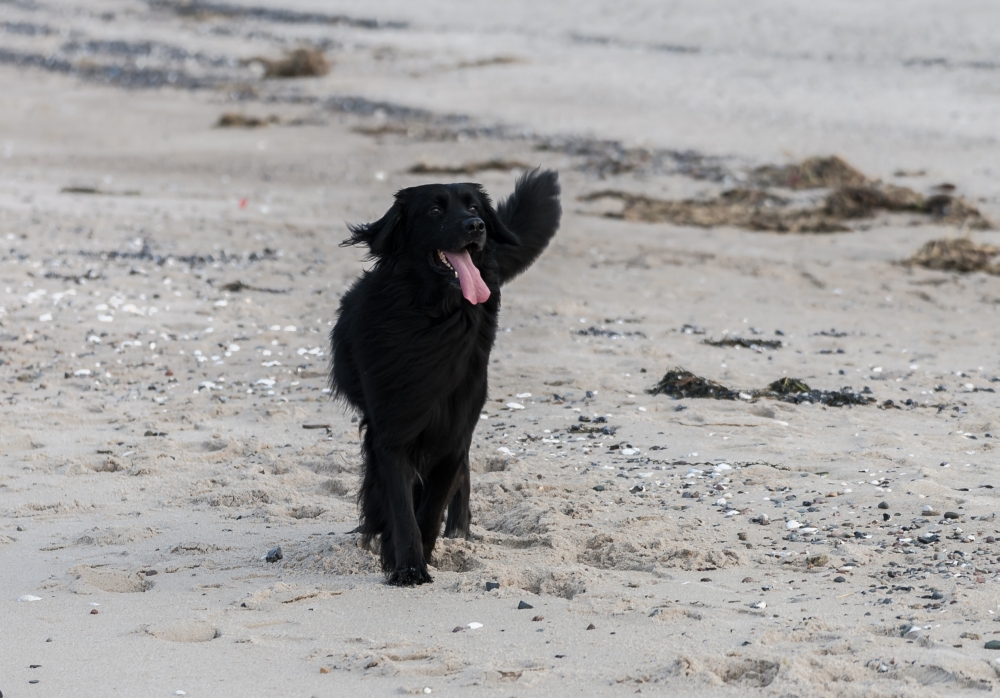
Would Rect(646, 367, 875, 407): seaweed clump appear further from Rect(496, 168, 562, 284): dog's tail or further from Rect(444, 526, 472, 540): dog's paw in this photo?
Rect(444, 526, 472, 540): dog's paw

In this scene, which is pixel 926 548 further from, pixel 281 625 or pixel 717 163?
pixel 717 163

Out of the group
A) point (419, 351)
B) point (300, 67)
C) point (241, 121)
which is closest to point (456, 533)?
point (419, 351)

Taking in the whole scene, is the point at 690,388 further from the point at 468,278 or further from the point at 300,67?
the point at 300,67

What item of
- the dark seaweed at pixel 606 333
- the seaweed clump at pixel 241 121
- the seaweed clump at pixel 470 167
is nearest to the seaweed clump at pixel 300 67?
the seaweed clump at pixel 241 121

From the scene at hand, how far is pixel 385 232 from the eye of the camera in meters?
4.61

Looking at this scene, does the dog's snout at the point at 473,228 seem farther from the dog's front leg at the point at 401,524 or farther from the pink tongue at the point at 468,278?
the dog's front leg at the point at 401,524

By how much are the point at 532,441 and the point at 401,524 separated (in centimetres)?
179

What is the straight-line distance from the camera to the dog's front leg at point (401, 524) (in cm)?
466

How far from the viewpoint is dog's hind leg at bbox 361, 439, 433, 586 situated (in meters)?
4.67

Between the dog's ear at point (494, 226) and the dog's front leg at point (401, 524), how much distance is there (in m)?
0.95

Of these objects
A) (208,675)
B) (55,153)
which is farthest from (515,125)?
(208,675)

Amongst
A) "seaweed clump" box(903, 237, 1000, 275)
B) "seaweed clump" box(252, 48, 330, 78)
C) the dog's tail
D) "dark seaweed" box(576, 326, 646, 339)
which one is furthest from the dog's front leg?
"seaweed clump" box(252, 48, 330, 78)

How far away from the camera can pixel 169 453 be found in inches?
244

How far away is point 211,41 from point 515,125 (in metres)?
16.0
